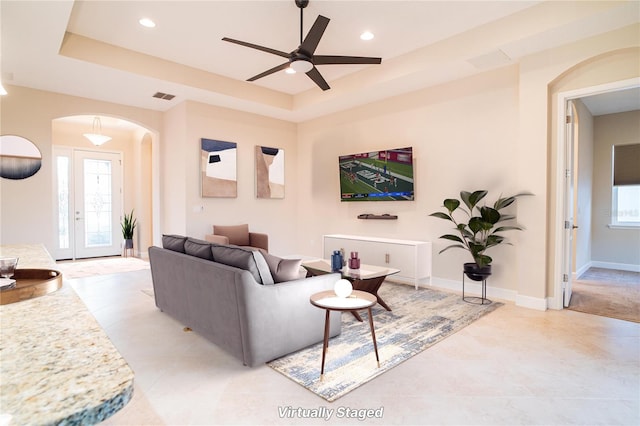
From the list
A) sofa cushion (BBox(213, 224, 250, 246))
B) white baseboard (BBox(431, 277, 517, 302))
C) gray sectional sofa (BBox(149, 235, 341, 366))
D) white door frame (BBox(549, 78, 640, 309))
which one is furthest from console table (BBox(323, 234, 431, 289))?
gray sectional sofa (BBox(149, 235, 341, 366))

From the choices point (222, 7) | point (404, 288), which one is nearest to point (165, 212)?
point (222, 7)

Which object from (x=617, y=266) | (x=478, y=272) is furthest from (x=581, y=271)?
(x=478, y=272)

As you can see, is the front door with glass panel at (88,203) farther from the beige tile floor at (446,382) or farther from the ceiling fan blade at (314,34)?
the ceiling fan blade at (314,34)

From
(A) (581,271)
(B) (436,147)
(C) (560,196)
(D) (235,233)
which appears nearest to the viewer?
(C) (560,196)

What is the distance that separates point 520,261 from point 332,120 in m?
4.00

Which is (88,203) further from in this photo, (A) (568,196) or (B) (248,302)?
(A) (568,196)

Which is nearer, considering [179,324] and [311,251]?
[179,324]

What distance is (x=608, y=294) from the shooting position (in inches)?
179

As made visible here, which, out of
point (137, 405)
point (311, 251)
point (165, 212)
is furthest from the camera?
point (311, 251)

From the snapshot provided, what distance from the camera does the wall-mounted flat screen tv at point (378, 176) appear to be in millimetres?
5250

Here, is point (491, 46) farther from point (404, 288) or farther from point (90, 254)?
point (90, 254)

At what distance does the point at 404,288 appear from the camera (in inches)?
193

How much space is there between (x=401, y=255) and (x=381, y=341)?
2054 mm

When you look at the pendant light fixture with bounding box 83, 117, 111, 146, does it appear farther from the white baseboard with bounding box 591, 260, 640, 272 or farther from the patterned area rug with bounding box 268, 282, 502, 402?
the white baseboard with bounding box 591, 260, 640, 272
